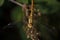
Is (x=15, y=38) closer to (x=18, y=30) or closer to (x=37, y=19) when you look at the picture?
(x=18, y=30)

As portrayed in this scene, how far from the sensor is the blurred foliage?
0.85m

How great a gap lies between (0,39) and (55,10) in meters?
0.34

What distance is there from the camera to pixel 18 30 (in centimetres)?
92

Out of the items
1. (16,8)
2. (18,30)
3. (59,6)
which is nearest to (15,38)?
(18,30)

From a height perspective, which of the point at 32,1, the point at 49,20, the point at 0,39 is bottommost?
the point at 0,39

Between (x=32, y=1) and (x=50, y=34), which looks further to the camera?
(x=50, y=34)

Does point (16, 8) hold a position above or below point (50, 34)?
above

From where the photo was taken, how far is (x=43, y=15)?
871mm

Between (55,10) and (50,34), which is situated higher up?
(55,10)

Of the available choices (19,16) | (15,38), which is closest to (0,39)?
(15,38)

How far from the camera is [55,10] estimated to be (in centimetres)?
88

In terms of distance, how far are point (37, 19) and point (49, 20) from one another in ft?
0.35

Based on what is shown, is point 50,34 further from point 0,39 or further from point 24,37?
point 0,39

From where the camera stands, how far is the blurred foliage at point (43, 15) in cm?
85
